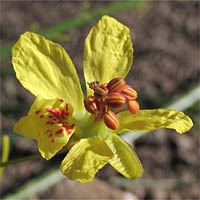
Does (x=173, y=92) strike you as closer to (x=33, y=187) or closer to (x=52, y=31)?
(x=52, y=31)

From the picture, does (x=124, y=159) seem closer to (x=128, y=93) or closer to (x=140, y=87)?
(x=128, y=93)

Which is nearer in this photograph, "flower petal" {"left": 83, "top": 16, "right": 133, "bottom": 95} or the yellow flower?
the yellow flower

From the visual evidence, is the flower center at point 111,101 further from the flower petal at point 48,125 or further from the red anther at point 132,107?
the flower petal at point 48,125

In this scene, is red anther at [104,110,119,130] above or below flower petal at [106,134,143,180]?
above

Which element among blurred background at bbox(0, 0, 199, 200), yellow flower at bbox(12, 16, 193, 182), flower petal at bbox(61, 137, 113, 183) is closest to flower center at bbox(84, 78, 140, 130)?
yellow flower at bbox(12, 16, 193, 182)

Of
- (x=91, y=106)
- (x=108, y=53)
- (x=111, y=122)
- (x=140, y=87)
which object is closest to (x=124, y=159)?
(x=111, y=122)

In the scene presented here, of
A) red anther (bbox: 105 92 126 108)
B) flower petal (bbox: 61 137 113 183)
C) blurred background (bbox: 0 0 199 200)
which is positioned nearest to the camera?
flower petal (bbox: 61 137 113 183)

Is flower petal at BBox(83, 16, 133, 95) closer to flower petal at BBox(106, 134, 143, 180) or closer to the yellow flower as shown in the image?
the yellow flower

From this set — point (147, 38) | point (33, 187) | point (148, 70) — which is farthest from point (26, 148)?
point (147, 38)
